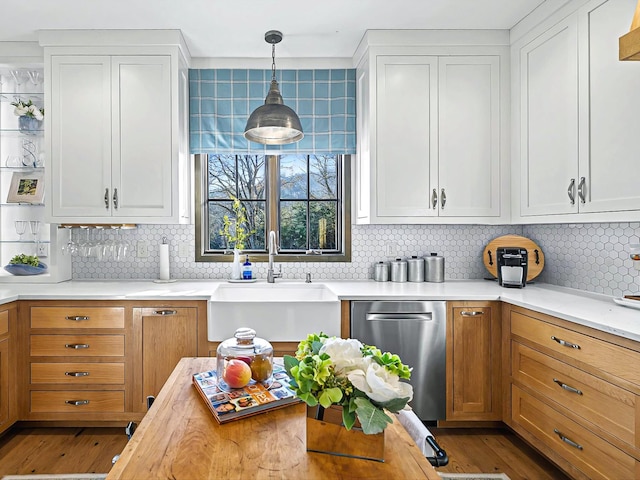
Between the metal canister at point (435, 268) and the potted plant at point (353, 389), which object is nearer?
the potted plant at point (353, 389)

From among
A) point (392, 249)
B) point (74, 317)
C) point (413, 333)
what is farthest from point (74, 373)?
point (392, 249)

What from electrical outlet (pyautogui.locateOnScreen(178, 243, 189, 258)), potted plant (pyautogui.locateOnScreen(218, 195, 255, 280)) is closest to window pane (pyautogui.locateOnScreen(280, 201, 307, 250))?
potted plant (pyautogui.locateOnScreen(218, 195, 255, 280))

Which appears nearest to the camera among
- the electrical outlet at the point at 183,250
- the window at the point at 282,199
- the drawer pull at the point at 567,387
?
the drawer pull at the point at 567,387

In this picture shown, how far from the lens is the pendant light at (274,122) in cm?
249

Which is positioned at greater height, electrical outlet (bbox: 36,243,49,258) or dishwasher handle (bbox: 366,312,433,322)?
electrical outlet (bbox: 36,243,49,258)

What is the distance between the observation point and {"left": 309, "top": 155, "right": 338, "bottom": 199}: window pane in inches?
143

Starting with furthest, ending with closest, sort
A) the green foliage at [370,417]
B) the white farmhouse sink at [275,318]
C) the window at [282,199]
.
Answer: the window at [282,199] → the white farmhouse sink at [275,318] → the green foliage at [370,417]

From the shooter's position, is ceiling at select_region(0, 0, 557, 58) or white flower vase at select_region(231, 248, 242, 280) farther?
white flower vase at select_region(231, 248, 242, 280)

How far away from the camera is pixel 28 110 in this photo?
3.16 m

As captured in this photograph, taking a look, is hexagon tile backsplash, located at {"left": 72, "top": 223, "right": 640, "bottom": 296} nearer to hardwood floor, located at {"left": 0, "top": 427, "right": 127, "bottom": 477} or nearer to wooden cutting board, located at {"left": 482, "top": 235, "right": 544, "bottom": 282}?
wooden cutting board, located at {"left": 482, "top": 235, "right": 544, "bottom": 282}

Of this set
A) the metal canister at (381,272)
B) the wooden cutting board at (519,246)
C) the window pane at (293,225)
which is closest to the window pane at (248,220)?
the window pane at (293,225)

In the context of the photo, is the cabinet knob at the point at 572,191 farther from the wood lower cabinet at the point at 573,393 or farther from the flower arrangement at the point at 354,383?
the flower arrangement at the point at 354,383

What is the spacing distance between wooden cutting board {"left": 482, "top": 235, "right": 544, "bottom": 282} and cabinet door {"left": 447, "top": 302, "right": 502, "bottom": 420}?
0.62m

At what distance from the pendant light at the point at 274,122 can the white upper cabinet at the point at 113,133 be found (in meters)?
0.71
